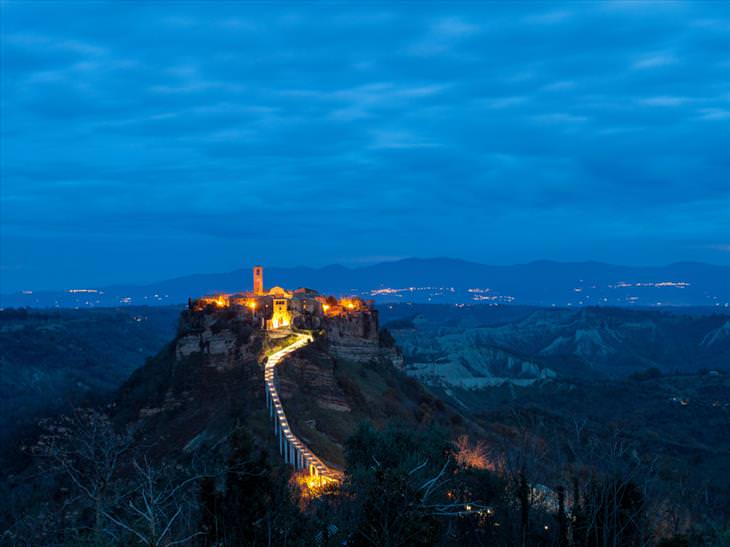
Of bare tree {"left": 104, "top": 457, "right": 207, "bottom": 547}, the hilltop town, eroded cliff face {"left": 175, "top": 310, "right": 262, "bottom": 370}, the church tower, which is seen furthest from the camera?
the church tower

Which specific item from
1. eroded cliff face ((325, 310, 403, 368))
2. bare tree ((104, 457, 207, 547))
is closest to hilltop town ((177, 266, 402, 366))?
eroded cliff face ((325, 310, 403, 368))

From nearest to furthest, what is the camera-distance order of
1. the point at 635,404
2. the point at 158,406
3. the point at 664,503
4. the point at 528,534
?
the point at 528,534, the point at 664,503, the point at 158,406, the point at 635,404

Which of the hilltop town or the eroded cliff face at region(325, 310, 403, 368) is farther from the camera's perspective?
the eroded cliff face at region(325, 310, 403, 368)

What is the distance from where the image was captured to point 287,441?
44.9m

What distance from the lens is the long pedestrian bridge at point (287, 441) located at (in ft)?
128

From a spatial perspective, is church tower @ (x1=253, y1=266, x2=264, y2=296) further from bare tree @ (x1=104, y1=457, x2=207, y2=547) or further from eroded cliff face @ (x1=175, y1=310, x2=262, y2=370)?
bare tree @ (x1=104, y1=457, x2=207, y2=547)

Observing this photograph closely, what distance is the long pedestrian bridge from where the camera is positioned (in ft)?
128

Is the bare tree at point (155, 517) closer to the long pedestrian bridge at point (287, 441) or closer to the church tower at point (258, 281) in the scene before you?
the long pedestrian bridge at point (287, 441)

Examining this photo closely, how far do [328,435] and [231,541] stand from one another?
1053 inches

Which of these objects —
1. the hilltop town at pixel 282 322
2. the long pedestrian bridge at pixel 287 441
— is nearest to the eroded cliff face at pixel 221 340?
the hilltop town at pixel 282 322

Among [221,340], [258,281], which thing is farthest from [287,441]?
[258,281]

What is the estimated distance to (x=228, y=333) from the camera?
68.1 m

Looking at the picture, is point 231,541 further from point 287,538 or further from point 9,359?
point 9,359

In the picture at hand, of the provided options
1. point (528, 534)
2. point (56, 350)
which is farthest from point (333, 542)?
point (56, 350)
